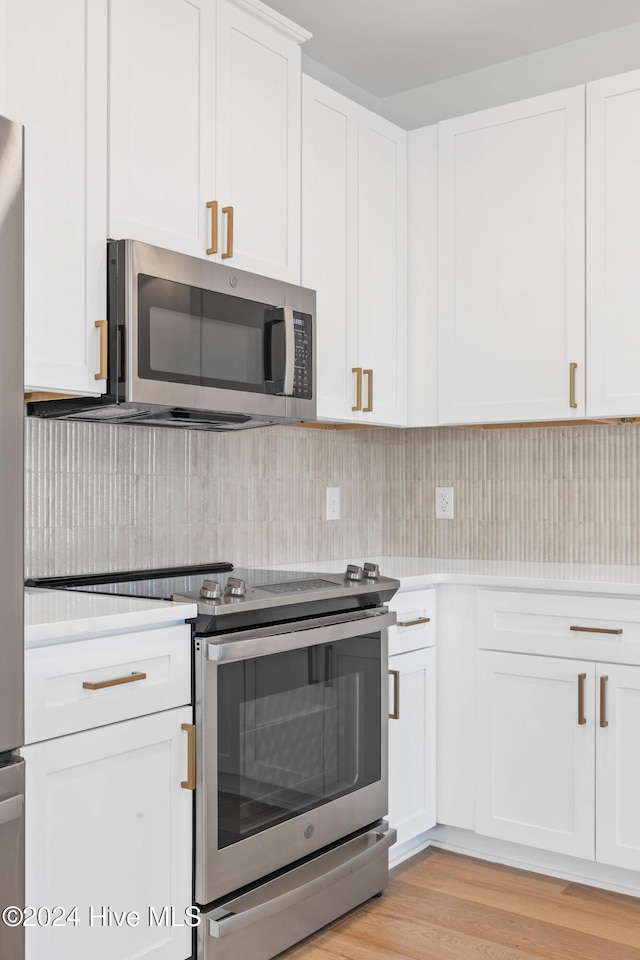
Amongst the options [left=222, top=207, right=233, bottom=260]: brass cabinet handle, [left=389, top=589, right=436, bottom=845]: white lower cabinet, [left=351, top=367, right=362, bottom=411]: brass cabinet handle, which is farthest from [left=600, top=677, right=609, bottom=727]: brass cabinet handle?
[left=222, top=207, right=233, bottom=260]: brass cabinet handle

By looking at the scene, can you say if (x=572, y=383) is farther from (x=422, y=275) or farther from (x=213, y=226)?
(x=213, y=226)

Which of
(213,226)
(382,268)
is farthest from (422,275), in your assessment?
(213,226)

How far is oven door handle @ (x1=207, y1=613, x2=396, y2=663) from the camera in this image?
187 cm

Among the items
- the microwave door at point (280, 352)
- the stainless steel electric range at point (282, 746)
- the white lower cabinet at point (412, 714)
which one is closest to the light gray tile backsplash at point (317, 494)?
the stainless steel electric range at point (282, 746)

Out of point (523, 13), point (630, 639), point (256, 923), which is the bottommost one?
point (256, 923)

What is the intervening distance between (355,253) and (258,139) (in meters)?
0.54

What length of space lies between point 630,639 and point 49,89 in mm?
1943

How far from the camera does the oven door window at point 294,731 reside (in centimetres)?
192

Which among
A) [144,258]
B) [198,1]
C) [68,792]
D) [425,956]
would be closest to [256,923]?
[425,956]

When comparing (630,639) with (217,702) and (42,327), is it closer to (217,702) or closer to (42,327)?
(217,702)

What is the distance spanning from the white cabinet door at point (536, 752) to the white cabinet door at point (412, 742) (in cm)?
15

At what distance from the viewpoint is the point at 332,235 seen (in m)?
2.67

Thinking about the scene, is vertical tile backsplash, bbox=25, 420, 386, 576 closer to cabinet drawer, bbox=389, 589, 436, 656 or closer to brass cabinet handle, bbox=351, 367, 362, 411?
brass cabinet handle, bbox=351, 367, 362, 411

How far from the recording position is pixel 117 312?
6.31 feet
